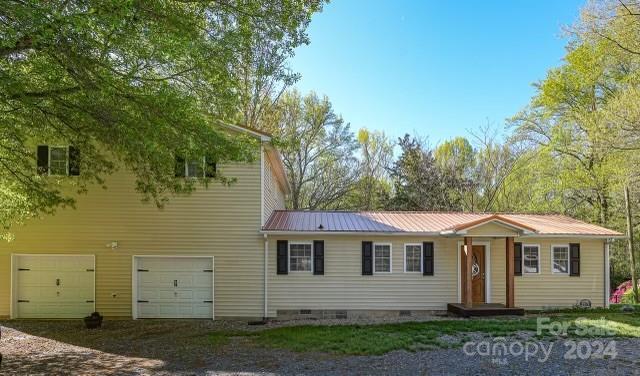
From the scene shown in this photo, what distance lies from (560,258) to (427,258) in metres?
4.27

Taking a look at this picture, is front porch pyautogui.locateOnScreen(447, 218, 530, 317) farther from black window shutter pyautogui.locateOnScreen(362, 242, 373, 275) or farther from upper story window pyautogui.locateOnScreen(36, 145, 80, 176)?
upper story window pyautogui.locateOnScreen(36, 145, 80, 176)

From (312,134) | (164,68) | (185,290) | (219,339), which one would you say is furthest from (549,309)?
(312,134)

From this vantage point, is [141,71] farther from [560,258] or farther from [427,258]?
[560,258]

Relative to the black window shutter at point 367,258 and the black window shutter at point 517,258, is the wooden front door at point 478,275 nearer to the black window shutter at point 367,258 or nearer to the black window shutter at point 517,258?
the black window shutter at point 517,258

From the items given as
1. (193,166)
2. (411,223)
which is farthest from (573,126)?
(193,166)

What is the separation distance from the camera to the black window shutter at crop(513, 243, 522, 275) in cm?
1259

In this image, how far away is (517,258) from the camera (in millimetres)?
12648

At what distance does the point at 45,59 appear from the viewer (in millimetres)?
6656

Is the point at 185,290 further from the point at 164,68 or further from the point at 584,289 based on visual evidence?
the point at 584,289

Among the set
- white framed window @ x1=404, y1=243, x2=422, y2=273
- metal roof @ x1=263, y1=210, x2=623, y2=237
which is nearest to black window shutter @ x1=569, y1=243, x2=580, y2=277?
metal roof @ x1=263, y1=210, x2=623, y2=237

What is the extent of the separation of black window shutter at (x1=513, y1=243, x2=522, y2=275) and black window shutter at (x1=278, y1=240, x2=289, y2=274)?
7024mm

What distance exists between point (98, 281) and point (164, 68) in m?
7.58

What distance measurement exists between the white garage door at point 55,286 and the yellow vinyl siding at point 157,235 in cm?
26

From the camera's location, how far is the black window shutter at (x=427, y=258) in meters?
12.3
